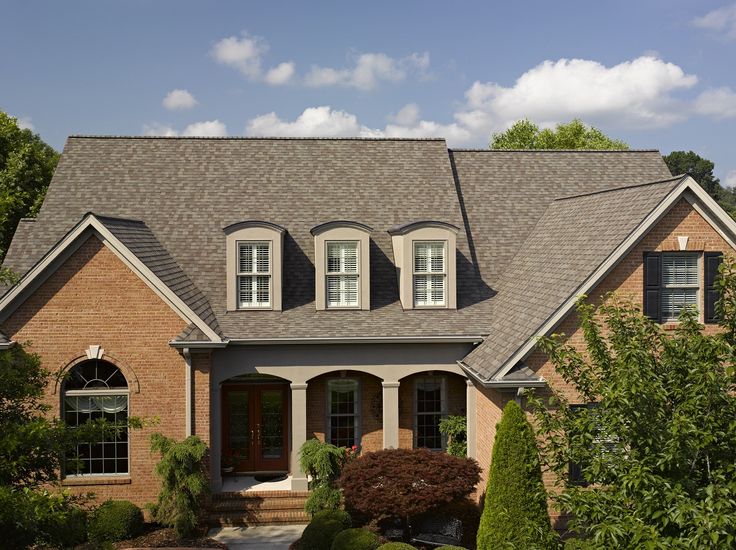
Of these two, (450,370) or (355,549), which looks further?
(450,370)

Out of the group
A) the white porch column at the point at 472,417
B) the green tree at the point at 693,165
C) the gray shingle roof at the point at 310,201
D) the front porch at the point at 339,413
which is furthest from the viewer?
the green tree at the point at 693,165

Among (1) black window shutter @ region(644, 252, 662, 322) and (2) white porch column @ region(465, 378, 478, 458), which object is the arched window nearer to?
(2) white porch column @ region(465, 378, 478, 458)

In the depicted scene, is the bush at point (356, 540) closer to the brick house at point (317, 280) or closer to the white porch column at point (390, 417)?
the brick house at point (317, 280)

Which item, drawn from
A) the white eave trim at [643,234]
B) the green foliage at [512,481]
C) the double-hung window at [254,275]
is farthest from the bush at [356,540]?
the double-hung window at [254,275]

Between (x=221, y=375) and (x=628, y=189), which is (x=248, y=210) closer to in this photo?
(x=221, y=375)

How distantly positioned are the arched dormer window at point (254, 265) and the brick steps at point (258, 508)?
495 cm

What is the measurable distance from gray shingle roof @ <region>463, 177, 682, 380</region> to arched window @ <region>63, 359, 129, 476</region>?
889cm

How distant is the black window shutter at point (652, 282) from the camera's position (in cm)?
1666

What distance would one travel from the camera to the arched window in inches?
715

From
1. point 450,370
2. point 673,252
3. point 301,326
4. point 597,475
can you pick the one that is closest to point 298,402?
point 301,326

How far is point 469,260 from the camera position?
2195cm

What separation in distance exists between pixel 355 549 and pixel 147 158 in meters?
14.8

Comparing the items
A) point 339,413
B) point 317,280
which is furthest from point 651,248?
point 339,413

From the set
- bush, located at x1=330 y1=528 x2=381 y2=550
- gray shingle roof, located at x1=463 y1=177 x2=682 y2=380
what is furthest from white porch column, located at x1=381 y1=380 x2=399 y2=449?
bush, located at x1=330 y1=528 x2=381 y2=550
